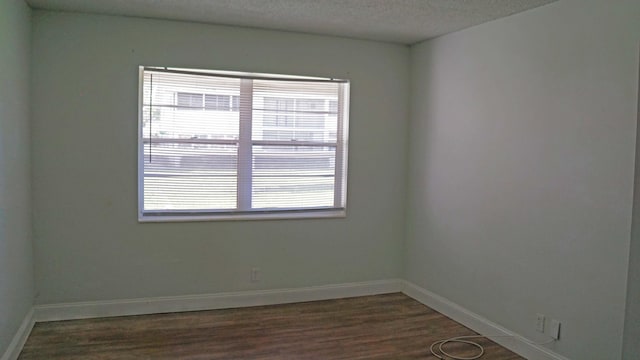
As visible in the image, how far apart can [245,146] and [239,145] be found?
0.05 meters

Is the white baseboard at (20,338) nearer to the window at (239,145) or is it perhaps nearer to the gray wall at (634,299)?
the window at (239,145)

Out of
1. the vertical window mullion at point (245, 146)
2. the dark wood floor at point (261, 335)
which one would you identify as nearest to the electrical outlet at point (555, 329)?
the dark wood floor at point (261, 335)

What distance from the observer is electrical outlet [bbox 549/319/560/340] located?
10.8 ft

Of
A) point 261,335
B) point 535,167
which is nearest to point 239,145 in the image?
point 261,335

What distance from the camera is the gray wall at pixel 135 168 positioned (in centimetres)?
392

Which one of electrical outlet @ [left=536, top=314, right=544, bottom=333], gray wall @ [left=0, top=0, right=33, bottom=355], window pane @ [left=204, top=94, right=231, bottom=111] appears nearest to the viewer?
gray wall @ [left=0, top=0, right=33, bottom=355]

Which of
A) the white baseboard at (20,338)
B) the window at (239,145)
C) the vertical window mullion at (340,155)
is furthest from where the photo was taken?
the vertical window mullion at (340,155)

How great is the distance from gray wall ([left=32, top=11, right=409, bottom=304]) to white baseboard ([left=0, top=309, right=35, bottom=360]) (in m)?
0.22

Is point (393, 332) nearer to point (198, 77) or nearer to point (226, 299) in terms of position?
point (226, 299)

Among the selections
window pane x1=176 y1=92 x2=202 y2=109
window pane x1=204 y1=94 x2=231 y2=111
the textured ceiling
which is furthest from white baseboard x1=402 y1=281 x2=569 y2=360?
window pane x1=176 y1=92 x2=202 y2=109

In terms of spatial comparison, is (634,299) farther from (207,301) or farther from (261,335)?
(207,301)

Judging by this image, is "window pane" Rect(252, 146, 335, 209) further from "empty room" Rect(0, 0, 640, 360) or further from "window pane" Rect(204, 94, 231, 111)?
"window pane" Rect(204, 94, 231, 111)

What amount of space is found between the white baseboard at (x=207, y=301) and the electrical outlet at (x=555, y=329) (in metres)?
1.86

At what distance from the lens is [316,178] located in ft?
15.7
